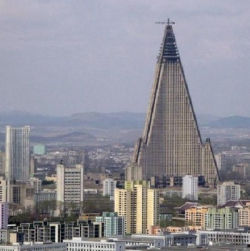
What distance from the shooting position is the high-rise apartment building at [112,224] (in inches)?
1588

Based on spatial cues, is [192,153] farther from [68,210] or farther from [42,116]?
[68,210]

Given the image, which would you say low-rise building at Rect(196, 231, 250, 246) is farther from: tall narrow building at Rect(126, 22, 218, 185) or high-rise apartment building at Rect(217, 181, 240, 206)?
tall narrow building at Rect(126, 22, 218, 185)

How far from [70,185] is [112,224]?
11385 millimetres

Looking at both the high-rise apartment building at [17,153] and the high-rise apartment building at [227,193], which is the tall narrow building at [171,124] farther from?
the high-rise apartment building at [227,193]

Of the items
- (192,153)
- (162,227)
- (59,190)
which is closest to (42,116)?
(192,153)

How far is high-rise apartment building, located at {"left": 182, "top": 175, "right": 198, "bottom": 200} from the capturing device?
56.5 meters

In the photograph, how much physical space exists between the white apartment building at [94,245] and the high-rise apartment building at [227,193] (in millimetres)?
17896

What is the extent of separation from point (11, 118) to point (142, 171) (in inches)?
333

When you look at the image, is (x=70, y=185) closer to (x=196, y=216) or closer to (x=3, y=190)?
(x=3, y=190)

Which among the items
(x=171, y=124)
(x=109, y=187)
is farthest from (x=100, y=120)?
(x=109, y=187)

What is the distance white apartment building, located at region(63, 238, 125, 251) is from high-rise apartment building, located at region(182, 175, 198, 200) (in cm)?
2115

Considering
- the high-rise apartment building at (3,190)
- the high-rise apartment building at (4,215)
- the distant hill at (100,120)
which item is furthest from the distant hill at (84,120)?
the high-rise apartment building at (4,215)

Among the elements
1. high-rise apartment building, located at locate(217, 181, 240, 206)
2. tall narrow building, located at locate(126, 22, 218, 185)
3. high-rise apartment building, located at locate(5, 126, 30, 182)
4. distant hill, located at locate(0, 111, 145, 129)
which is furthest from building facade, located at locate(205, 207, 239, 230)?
distant hill, located at locate(0, 111, 145, 129)

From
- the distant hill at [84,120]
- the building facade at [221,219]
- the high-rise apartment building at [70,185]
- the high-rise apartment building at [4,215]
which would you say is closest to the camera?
the high-rise apartment building at [4,215]
